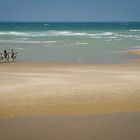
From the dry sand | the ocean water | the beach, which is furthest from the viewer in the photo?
the ocean water

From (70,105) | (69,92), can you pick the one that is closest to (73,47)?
(69,92)

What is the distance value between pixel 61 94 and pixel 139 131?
5178mm

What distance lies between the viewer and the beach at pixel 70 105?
384 inches

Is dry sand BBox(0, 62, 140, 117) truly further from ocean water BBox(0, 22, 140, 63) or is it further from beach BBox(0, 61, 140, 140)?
ocean water BBox(0, 22, 140, 63)

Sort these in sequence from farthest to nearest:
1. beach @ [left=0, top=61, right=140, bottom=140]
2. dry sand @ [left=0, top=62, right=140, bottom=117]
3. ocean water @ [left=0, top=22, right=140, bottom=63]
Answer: ocean water @ [left=0, top=22, right=140, bottom=63]
dry sand @ [left=0, top=62, right=140, bottom=117]
beach @ [left=0, top=61, right=140, bottom=140]

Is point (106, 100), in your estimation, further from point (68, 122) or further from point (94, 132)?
point (94, 132)

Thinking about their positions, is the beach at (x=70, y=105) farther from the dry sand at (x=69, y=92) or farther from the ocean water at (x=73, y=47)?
the ocean water at (x=73, y=47)

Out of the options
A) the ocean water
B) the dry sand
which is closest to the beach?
the dry sand

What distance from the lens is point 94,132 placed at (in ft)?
31.6

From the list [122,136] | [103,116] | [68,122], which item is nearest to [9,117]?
[68,122]

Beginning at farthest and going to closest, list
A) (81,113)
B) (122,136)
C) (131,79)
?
(131,79) < (81,113) < (122,136)

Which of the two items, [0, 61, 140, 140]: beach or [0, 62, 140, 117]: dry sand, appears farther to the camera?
[0, 62, 140, 117]: dry sand

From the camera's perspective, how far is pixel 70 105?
498 inches

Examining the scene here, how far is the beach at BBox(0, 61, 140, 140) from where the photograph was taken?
32.0 feet
